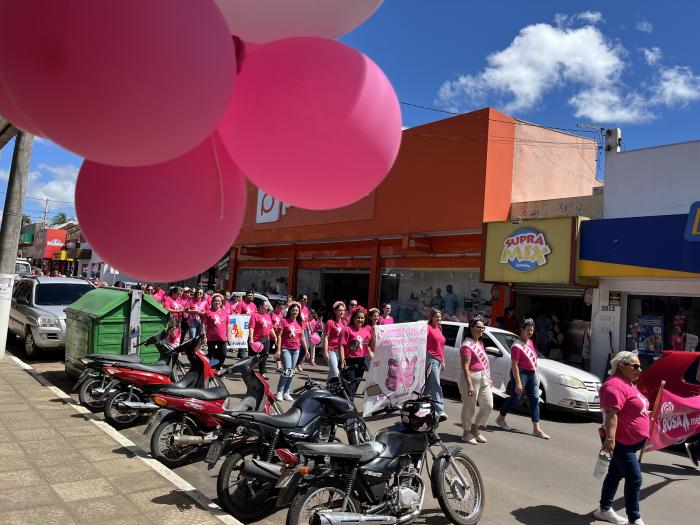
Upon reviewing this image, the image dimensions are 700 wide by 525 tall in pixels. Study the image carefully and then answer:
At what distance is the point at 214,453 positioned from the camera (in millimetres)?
4711

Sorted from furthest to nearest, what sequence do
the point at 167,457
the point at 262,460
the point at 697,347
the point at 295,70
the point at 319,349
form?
the point at 319,349
the point at 697,347
the point at 167,457
the point at 262,460
the point at 295,70

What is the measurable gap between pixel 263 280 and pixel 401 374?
19994mm

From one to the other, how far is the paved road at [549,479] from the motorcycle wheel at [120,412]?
178mm

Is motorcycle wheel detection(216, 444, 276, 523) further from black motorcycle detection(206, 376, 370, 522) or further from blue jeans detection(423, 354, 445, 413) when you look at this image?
blue jeans detection(423, 354, 445, 413)

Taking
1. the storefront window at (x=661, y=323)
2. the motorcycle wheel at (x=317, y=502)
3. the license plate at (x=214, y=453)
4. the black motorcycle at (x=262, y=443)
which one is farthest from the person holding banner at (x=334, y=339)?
the storefront window at (x=661, y=323)

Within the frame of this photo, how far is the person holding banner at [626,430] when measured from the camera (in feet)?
15.5

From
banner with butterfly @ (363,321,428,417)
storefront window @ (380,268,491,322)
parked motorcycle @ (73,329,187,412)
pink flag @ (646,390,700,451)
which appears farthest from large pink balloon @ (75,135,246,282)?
storefront window @ (380,268,491,322)

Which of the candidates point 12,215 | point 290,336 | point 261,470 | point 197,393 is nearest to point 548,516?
point 261,470

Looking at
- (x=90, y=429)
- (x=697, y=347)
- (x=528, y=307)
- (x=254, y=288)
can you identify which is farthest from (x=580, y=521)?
(x=254, y=288)

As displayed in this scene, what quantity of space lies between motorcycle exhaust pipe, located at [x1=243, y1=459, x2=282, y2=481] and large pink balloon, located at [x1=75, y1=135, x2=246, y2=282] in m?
2.66

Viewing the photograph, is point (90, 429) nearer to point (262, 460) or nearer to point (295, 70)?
point (262, 460)

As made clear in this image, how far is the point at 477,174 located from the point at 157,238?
49.4 ft

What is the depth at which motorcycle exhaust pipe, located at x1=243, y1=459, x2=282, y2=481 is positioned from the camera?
419 cm

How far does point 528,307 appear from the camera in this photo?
627 inches
